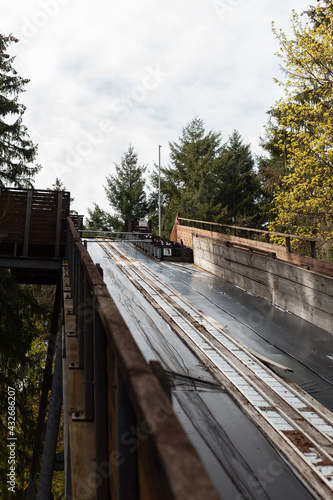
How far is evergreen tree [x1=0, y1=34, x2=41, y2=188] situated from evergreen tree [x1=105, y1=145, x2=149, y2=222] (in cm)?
1877

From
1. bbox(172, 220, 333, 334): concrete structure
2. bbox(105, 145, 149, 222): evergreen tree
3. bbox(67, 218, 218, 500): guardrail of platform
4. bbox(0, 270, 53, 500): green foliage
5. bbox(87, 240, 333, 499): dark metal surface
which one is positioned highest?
bbox(105, 145, 149, 222): evergreen tree

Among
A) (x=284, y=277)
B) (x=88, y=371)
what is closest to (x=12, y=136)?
(x=284, y=277)

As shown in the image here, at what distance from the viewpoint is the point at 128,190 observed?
154 feet

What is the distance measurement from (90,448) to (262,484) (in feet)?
4.68

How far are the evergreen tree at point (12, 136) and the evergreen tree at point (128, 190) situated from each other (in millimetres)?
18768

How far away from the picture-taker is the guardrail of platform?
98 centimetres

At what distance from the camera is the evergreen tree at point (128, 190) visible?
4659 centimetres

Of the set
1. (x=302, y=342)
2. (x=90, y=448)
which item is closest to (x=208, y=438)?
(x=90, y=448)

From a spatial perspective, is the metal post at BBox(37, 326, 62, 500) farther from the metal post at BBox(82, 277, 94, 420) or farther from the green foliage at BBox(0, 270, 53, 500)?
the green foliage at BBox(0, 270, 53, 500)

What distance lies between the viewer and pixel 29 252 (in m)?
15.7

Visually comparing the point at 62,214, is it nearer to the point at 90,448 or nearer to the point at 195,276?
the point at 195,276

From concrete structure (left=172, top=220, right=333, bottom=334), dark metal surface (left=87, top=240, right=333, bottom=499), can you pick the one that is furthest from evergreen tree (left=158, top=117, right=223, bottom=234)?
dark metal surface (left=87, top=240, right=333, bottom=499)

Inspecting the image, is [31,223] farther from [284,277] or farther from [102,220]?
[102,220]

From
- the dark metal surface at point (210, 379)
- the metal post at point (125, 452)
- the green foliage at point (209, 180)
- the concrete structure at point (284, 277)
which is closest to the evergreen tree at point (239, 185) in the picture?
the green foliage at point (209, 180)
